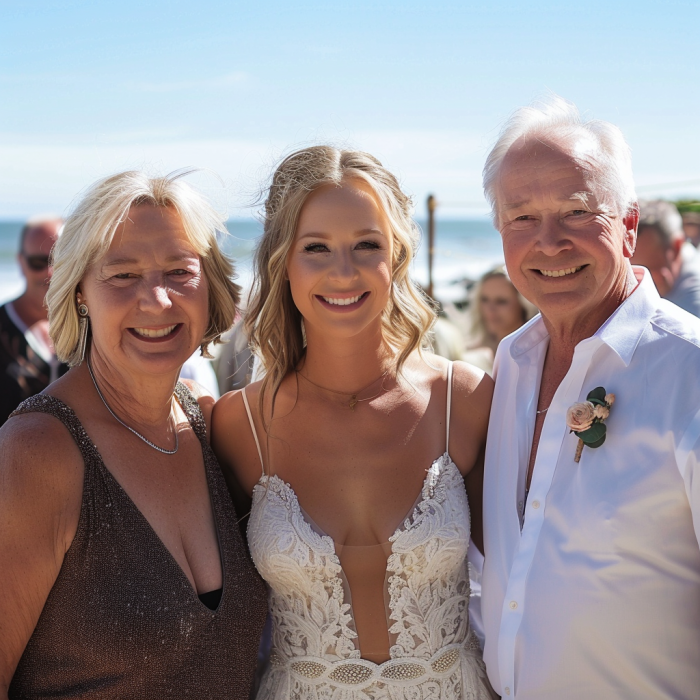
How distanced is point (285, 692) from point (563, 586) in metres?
1.11

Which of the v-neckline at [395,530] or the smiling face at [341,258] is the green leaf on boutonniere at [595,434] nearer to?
the v-neckline at [395,530]

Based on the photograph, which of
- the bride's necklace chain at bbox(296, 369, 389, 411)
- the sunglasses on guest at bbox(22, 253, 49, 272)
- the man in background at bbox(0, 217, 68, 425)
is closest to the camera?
the bride's necklace chain at bbox(296, 369, 389, 411)

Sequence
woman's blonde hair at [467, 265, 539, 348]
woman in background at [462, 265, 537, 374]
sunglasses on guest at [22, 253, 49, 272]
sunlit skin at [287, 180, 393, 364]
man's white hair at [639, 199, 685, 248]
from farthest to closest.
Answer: woman's blonde hair at [467, 265, 539, 348], woman in background at [462, 265, 537, 374], man's white hair at [639, 199, 685, 248], sunglasses on guest at [22, 253, 49, 272], sunlit skin at [287, 180, 393, 364]

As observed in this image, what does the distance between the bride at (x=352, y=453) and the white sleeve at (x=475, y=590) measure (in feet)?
0.29

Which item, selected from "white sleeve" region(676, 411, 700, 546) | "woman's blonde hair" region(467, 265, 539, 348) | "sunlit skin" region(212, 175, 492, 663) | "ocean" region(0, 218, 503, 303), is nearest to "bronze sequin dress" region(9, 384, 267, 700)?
"sunlit skin" region(212, 175, 492, 663)

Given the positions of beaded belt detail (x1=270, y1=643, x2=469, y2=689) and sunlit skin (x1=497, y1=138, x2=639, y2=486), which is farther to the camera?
beaded belt detail (x1=270, y1=643, x2=469, y2=689)

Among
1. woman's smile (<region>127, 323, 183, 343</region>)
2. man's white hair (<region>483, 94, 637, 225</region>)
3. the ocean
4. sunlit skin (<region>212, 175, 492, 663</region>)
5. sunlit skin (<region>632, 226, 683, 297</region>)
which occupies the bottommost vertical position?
the ocean

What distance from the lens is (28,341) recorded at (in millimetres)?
4941

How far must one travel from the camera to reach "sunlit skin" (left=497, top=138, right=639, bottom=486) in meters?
2.47

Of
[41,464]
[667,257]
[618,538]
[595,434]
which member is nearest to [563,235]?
[595,434]

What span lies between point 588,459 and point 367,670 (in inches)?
43.3

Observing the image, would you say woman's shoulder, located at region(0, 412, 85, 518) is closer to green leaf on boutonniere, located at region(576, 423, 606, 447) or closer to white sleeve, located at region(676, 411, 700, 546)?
green leaf on boutonniere, located at region(576, 423, 606, 447)

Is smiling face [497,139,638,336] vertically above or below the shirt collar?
above

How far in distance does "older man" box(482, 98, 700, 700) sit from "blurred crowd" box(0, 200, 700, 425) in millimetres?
1564
